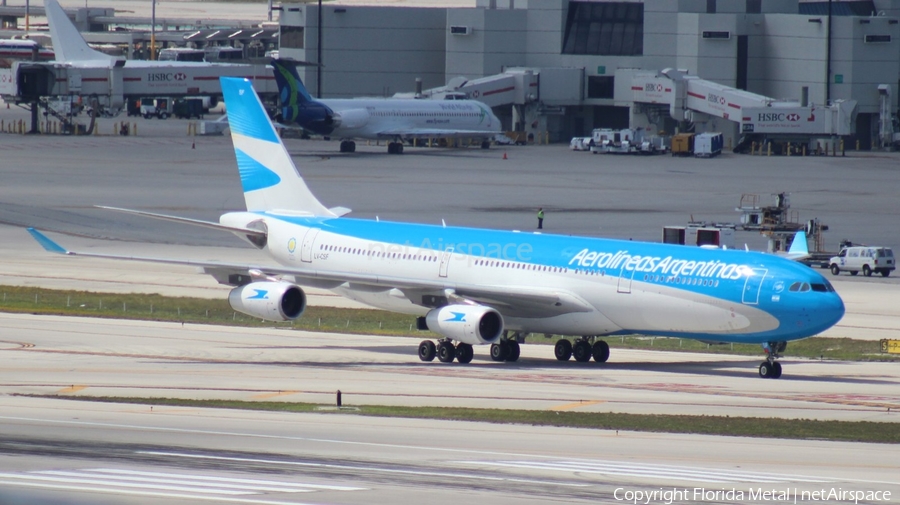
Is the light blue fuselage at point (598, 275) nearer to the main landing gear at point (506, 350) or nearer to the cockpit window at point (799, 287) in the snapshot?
the cockpit window at point (799, 287)

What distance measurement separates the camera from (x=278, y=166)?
45.1 m

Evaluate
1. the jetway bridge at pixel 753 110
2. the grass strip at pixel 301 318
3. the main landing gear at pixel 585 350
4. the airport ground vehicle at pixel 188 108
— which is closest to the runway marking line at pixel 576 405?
the main landing gear at pixel 585 350

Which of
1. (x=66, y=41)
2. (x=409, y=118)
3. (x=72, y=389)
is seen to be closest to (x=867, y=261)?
(x=72, y=389)

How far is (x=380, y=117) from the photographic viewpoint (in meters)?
117

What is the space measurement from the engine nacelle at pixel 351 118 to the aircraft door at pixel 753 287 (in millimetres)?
80837

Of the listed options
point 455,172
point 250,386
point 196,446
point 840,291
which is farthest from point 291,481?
point 455,172

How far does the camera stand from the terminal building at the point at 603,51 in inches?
4946

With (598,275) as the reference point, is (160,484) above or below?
below

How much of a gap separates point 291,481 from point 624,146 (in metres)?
107

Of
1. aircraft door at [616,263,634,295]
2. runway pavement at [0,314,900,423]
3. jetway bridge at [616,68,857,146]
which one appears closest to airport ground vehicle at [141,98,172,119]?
jetway bridge at [616,68,857,146]

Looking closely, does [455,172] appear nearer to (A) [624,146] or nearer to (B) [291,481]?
(A) [624,146]

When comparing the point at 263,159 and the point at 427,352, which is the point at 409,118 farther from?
the point at 427,352

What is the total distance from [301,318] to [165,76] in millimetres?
93131

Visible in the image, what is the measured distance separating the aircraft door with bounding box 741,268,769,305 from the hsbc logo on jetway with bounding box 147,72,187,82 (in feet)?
357
